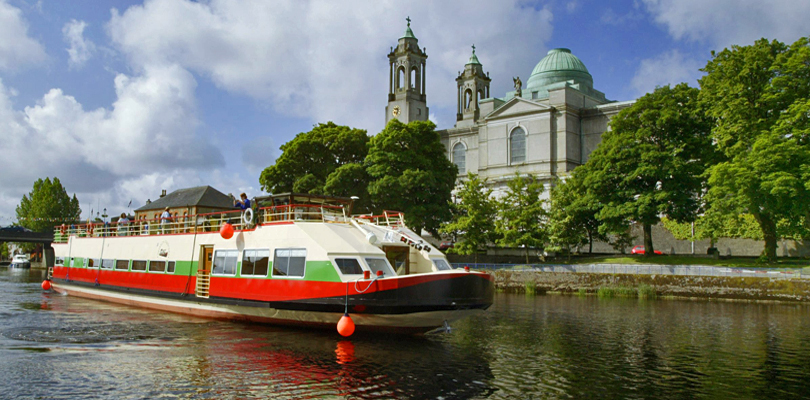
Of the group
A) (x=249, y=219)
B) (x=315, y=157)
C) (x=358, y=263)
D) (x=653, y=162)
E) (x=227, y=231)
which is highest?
(x=315, y=157)

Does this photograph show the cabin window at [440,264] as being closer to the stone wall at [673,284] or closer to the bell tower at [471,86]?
the stone wall at [673,284]

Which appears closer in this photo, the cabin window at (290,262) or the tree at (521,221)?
the cabin window at (290,262)

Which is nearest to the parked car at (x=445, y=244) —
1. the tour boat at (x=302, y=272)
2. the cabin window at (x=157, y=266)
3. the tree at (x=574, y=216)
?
the tree at (x=574, y=216)

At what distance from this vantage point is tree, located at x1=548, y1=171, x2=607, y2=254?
52.7 m

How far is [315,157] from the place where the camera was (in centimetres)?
6328

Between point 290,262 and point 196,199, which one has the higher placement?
point 196,199

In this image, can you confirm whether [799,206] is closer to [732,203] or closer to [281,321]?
[732,203]

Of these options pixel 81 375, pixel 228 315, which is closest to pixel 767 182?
pixel 228 315

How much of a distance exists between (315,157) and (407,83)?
148ft

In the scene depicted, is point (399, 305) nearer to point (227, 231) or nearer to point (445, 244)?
point (227, 231)

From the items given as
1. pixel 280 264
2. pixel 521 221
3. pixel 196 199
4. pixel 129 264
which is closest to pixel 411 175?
pixel 521 221

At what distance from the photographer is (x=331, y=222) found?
23047mm

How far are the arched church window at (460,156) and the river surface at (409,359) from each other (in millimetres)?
71028

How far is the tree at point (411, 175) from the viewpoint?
55.9m
